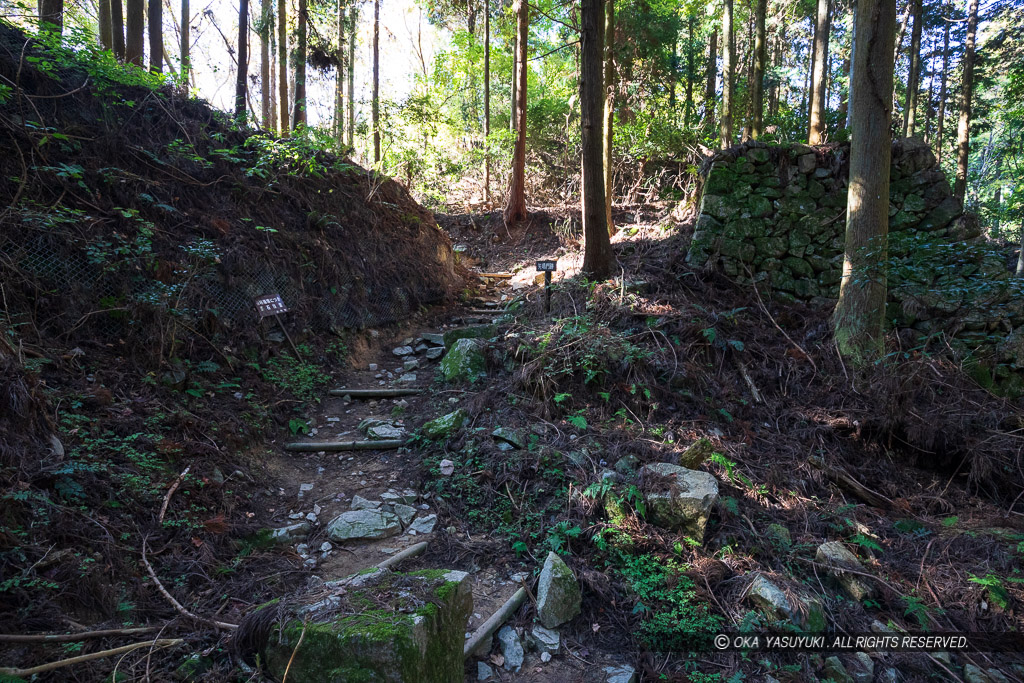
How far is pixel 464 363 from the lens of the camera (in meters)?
6.13

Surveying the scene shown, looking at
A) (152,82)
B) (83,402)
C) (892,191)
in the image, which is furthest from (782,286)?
(152,82)

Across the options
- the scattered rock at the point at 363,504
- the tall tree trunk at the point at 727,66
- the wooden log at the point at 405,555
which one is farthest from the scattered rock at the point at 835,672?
the tall tree trunk at the point at 727,66

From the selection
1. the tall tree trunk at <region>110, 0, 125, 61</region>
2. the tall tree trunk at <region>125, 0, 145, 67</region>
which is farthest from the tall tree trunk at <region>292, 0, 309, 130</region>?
the tall tree trunk at <region>110, 0, 125, 61</region>

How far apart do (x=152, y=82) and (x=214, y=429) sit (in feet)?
18.1

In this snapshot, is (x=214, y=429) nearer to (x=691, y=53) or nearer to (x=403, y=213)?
(x=403, y=213)

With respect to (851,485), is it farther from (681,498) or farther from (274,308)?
(274,308)

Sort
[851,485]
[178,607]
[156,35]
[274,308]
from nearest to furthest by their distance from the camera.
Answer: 1. [178,607]
2. [851,485]
3. [274,308]
4. [156,35]

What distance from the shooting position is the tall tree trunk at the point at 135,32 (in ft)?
26.6

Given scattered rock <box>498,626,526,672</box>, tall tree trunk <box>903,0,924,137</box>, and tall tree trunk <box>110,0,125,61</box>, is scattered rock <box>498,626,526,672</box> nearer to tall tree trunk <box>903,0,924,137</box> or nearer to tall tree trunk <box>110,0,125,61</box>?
tall tree trunk <box>110,0,125,61</box>

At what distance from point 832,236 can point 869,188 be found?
1444mm

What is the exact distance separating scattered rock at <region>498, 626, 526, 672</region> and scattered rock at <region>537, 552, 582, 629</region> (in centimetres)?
21

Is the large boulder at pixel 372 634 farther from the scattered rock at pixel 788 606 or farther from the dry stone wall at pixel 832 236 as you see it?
the dry stone wall at pixel 832 236

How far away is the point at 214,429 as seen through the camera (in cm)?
441

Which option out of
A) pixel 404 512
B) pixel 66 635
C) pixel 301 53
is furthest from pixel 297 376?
pixel 301 53
